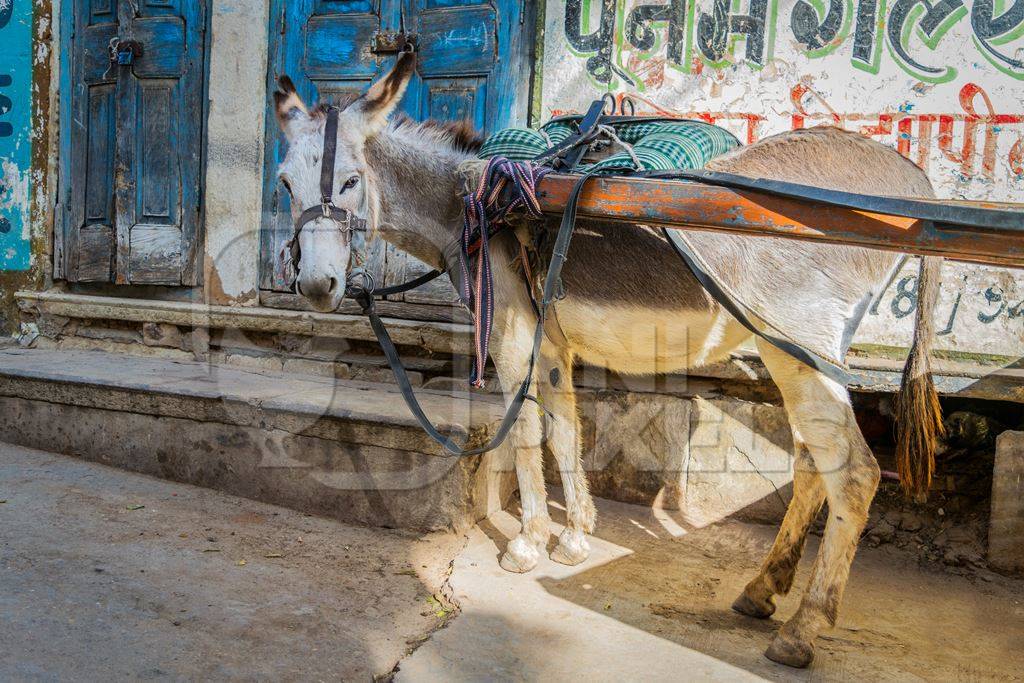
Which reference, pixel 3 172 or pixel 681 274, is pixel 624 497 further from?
pixel 3 172

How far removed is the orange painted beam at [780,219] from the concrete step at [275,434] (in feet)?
4.64

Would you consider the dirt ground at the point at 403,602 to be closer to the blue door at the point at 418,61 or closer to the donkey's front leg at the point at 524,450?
the donkey's front leg at the point at 524,450

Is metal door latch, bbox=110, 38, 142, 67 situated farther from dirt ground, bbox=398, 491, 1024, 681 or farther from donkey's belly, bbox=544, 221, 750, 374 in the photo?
dirt ground, bbox=398, 491, 1024, 681

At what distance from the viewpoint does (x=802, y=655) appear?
2.24m

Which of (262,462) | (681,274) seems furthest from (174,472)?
(681,274)

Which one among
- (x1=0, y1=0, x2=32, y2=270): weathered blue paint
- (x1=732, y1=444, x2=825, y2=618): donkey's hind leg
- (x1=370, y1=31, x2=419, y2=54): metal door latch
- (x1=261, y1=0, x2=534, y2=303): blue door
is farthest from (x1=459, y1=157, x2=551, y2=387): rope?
(x1=0, y1=0, x2=32, y2=270): weathered blue paint

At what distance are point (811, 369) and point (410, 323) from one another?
7.78ft

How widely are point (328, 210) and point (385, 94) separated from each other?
0.51 m

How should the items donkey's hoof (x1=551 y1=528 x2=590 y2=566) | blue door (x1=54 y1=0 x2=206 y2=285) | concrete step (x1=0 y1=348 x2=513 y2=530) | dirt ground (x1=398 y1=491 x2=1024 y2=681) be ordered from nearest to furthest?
dirt ground (x1=398 y1=491 x2=1024 y2=681) < donkey's hoof (x1=551 y1=528 x2=590 y2=566) < concrete step (x1=0 y1=348 x2=513 y2=530) < blue door (x1=54 y1=0 x2=206 y2=285)

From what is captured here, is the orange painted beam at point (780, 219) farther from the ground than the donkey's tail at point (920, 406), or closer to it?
farther from the ground

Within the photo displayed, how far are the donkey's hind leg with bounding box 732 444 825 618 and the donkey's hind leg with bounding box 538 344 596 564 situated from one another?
0.68 m

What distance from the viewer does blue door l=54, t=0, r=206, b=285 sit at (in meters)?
4.80

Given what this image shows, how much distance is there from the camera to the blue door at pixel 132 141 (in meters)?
4.80

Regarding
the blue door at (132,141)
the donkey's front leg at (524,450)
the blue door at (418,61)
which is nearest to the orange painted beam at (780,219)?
the donkey's front leg at (524,450)
